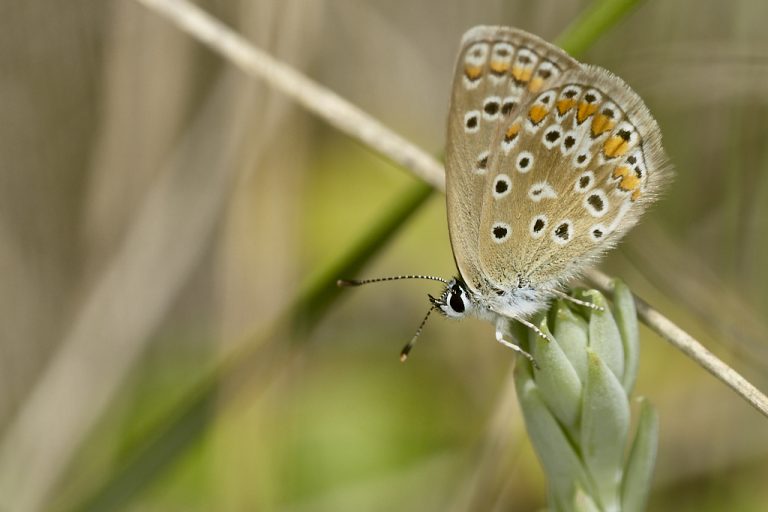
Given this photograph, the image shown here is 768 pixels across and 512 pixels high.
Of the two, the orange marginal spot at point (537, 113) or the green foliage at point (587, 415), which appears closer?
the green foliage at point (587, 415)

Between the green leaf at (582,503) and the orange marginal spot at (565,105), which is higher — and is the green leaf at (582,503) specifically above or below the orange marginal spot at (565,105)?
below

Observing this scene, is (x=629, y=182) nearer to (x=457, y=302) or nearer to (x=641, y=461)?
(x=457, y=302)

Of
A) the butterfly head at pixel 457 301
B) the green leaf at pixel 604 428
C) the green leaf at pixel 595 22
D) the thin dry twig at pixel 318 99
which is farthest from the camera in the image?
the butterfly head at pixel 457 301

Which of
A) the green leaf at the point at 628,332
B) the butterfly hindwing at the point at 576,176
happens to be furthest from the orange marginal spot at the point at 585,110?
the green leaf at the point at 628,332

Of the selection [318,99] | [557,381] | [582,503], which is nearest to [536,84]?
[318,99]

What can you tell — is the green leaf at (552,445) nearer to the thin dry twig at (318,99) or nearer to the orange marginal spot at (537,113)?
the thin dry twig at (318,99)

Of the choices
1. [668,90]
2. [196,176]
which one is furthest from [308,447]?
[668,90]

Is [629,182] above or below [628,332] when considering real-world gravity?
above
